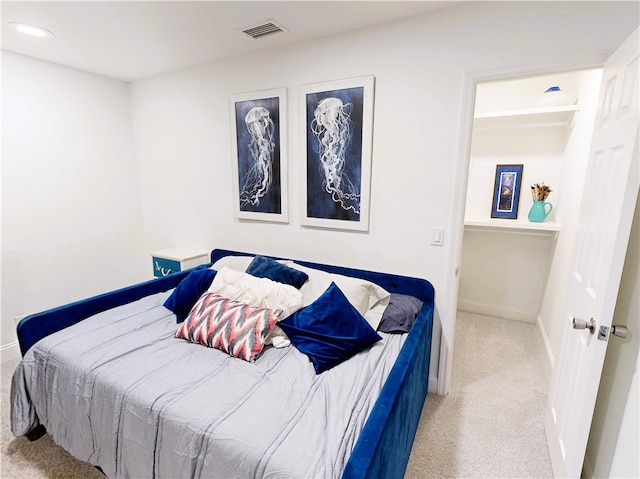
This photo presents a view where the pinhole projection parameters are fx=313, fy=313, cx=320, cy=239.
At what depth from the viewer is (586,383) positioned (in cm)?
129

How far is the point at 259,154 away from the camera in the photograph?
2.53 meters

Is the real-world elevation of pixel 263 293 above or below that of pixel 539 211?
below

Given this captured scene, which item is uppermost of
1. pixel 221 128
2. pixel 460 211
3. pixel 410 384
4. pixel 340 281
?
pixel 221 128

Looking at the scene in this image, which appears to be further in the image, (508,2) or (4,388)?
(4,388)

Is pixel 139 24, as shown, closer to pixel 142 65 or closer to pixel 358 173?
pixel 142 65

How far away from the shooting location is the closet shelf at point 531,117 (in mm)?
2662

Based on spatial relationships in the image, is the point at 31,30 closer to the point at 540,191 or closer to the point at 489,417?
the point at 489,417

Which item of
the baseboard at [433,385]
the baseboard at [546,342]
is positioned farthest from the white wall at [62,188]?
the baseboard at [546,342]

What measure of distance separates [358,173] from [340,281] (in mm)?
753

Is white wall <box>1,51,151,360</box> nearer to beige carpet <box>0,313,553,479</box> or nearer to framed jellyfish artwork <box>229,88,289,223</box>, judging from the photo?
beige carpet <box>0,313,553,479</box>

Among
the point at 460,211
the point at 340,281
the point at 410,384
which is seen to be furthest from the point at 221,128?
the point at 410,384

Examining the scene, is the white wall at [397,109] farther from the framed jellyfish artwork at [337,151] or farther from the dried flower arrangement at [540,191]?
the dried flower arrangement at [540,191]

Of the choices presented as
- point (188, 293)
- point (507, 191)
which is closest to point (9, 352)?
point (188, 293)

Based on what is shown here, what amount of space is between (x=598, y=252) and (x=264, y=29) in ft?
7.23
